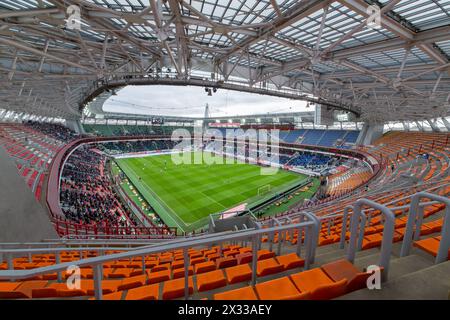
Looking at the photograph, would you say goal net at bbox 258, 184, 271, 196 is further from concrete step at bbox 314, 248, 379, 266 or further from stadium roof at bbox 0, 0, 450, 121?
concrete step at bbox 314, 248, 379, 266

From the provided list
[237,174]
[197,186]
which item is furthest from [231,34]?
[237,174]

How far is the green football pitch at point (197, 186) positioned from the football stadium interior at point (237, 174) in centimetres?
29

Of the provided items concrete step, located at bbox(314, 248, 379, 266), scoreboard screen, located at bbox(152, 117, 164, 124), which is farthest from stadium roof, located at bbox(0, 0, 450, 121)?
scoreboard screen, located at bbox(152, 117, 164, 124)

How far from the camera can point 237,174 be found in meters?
37.8

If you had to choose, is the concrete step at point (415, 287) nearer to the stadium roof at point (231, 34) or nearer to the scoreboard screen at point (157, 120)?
the stadium roof at point (231, 34)

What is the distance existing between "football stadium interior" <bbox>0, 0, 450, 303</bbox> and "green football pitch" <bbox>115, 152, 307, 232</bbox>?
29 cm

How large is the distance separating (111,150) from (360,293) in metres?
57.7

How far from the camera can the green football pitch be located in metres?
22.8

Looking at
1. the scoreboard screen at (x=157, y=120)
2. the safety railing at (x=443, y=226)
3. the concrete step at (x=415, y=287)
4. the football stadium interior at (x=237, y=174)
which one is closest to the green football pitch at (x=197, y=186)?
the football stadium interior at (x=237, y=174)

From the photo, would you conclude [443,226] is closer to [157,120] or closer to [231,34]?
[231,34]

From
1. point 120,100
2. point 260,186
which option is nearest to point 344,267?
point 260,186

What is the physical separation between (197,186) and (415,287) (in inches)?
1141
